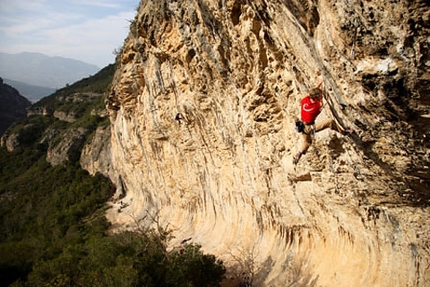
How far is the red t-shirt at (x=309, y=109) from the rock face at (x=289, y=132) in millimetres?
293

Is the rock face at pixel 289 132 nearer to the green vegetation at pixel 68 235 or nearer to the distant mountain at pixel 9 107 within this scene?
the green vegetation at pixel 68 235

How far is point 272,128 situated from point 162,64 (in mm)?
7930

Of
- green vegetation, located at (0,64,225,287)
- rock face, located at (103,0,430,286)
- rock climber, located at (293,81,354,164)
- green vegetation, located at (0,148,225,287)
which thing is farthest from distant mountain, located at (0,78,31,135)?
rock climber, located at (293,81,354,164)

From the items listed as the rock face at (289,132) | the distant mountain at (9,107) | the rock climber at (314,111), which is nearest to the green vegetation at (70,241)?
the rock face at (289,132)

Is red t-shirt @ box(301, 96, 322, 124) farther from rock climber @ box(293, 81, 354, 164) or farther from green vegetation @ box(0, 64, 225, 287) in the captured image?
green vegetation @ box(0, 64, 225, 287)

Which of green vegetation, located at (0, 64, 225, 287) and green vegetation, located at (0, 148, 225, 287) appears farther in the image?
green vegetation, located at (0, 64, 225, 287)

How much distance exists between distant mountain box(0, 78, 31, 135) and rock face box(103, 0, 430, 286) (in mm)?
93582

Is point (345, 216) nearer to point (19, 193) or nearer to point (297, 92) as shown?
point (297, 92)

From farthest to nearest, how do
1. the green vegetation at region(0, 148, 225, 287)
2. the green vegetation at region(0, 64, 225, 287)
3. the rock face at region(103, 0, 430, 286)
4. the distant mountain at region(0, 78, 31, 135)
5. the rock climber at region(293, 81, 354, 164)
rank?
1. the distant mountain at region(0, 78, 31, 135)
2. the green vegetation at region(0, 64, 225, 287)
3. the green vegetation at region(0, 148, 225, 287)
4. the rock climber at region(293, 81, 354, 164)
5. the rock face at region(103, 0, 430, 286)

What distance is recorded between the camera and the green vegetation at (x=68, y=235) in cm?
1156

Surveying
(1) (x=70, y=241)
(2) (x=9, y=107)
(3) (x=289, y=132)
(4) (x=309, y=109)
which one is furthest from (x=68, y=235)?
(2) (x=9, y=107)

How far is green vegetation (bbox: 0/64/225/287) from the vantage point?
37.9 ft

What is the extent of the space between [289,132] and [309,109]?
9.75 feet

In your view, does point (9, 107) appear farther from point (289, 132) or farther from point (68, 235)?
point (289, 132)
